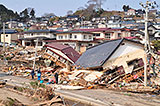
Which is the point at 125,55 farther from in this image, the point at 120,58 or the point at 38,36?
the point at 38,36

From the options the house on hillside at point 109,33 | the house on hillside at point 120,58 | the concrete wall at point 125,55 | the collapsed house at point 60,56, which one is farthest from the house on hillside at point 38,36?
the concrete wall at point 125,55

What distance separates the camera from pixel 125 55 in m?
18.0

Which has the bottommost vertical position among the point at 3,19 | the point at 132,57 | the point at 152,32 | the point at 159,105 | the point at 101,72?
the point at 159,105

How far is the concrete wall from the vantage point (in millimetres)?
17125

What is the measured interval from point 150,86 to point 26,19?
114 meters

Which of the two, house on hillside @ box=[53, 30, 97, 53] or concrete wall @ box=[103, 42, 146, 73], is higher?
house on hillside @ box=[53, 30, 97, 53]

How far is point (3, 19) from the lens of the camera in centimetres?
10419

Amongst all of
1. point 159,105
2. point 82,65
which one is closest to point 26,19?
point 82,65

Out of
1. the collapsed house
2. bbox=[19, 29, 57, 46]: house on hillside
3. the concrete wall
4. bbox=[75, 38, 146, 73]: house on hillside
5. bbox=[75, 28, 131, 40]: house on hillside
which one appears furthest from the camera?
bbox=[19, 29, 57, 46]: house on hillside

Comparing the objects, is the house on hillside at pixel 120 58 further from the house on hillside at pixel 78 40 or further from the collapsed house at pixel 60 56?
the house on hillside at pixel 78 40

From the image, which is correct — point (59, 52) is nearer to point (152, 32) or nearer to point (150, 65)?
point (150, 65)

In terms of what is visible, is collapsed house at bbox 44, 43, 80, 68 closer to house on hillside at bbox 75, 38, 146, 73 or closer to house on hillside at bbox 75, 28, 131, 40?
house on hillside at bbox 75, 38, 146, 73

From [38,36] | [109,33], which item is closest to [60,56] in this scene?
[109,33]

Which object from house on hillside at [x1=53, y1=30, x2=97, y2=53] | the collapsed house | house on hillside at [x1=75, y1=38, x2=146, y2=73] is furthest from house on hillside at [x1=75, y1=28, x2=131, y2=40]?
house on hillside at [x1=75, y1=38, x2=146, y2=73]
